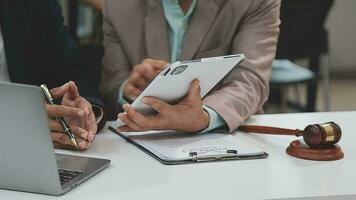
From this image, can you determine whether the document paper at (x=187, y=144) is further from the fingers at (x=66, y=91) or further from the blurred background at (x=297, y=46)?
the blurred background at (x=297, y=46)

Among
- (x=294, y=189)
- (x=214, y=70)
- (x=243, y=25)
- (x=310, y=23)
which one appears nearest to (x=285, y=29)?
(x=310, y=23)

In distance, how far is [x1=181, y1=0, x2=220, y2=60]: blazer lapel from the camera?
5.23 ft

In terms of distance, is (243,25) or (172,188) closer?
(172,188)

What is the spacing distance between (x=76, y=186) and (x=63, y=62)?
699mm

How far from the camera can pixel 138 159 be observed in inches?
46.0

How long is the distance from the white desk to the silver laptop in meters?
0.02

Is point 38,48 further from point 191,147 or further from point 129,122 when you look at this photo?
point 191,147

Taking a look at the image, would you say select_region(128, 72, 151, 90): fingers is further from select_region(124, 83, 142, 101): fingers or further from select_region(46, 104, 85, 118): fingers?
select_region(46, 104, 85, 118): fingers

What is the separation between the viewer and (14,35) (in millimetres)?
1552

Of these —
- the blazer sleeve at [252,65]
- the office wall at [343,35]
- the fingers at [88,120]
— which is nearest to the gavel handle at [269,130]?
the blazer sleeve at [252,65]

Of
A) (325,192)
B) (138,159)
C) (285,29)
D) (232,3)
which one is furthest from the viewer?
(285,29)

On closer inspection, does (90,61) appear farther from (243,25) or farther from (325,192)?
(325,192)

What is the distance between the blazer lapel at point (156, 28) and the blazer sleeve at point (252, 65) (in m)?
0.18

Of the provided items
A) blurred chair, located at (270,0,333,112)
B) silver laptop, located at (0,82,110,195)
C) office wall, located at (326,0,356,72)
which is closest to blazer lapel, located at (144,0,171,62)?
silver laptop, located at (0,82,110,195)
